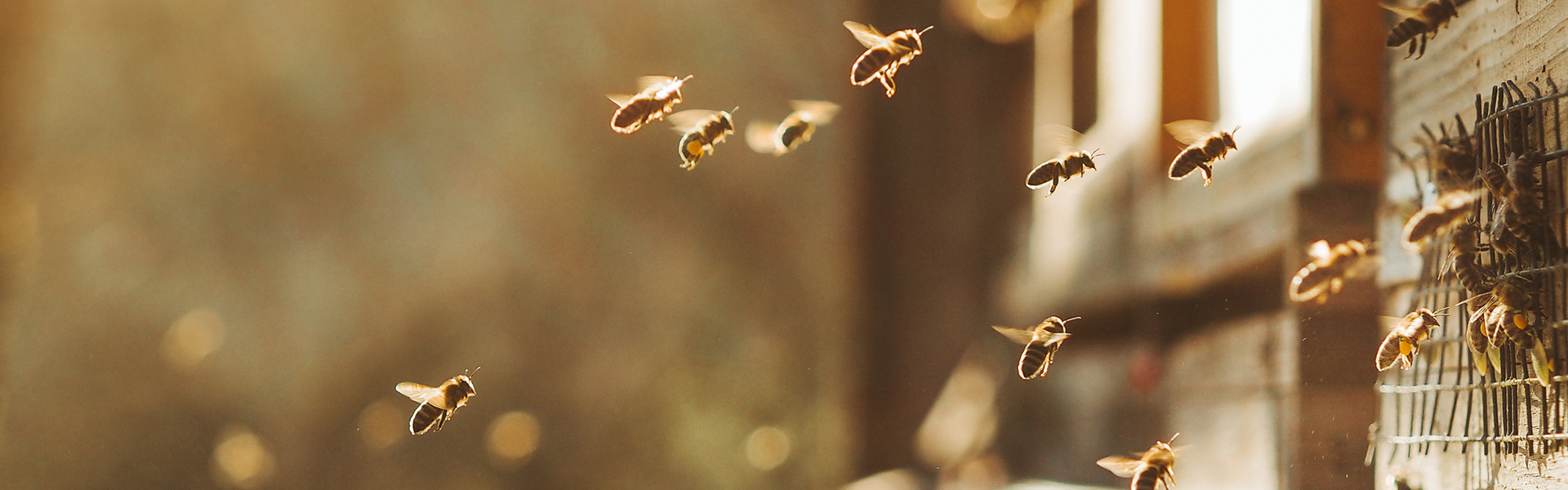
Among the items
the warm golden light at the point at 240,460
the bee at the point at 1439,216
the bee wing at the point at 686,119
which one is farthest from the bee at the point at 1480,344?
the warm golden light at the point at 240,460

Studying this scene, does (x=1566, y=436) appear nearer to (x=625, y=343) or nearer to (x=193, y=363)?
(x=625, y=343)

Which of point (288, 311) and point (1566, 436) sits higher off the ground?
point (288, 311)

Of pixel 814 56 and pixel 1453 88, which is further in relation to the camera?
pixel 814 56

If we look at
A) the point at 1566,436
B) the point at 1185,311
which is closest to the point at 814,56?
the point at 1185,311

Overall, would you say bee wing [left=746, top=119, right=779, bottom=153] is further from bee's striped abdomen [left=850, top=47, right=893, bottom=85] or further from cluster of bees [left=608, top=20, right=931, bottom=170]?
bee's striped abdomen [left=850, top=47, right=893, bottom=85]

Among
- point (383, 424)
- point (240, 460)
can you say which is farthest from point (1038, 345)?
point (240, 460)

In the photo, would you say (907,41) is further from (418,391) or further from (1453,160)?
(418,391)

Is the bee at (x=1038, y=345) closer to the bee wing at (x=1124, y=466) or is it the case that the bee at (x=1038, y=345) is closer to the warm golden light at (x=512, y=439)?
the bee wing at (x=1124, y=466)
